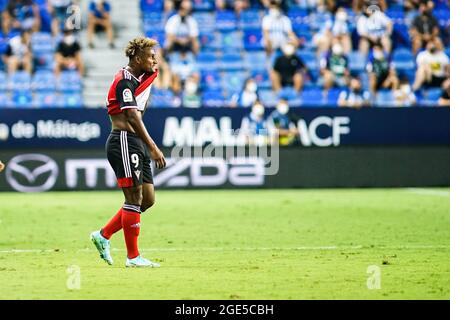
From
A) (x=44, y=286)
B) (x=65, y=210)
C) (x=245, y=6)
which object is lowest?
(x=65, y=210)

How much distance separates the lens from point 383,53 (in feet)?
76.0

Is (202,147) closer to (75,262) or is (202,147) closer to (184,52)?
(184,52)

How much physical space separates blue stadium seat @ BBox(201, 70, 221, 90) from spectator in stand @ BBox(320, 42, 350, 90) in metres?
2.34

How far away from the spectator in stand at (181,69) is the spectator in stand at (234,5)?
1.95 m

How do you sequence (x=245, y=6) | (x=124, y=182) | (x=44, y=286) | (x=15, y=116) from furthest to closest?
(x=245, y=6), (x=15, y=116), (x=124, y=182), (x=44, y=286)

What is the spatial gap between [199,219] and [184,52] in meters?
8.18

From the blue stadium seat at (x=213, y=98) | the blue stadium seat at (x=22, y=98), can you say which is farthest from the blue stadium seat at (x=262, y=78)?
the blue stadium seat at (x=22, y=98)

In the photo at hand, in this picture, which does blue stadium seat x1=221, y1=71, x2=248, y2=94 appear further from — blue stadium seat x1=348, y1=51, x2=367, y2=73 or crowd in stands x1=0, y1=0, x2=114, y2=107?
crowd in stands x1=0, y1=0, x2=114, y2=107

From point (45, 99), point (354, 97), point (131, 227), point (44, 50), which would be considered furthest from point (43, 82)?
point (131, 227)

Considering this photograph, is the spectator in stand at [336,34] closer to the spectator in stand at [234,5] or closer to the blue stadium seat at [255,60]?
the blue stadium seat at [255,60]

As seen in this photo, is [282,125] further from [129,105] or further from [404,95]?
[129,105]

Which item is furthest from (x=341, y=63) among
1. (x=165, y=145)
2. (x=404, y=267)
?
(x=404, y=267)

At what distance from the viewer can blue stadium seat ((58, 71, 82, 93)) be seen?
22625mm
